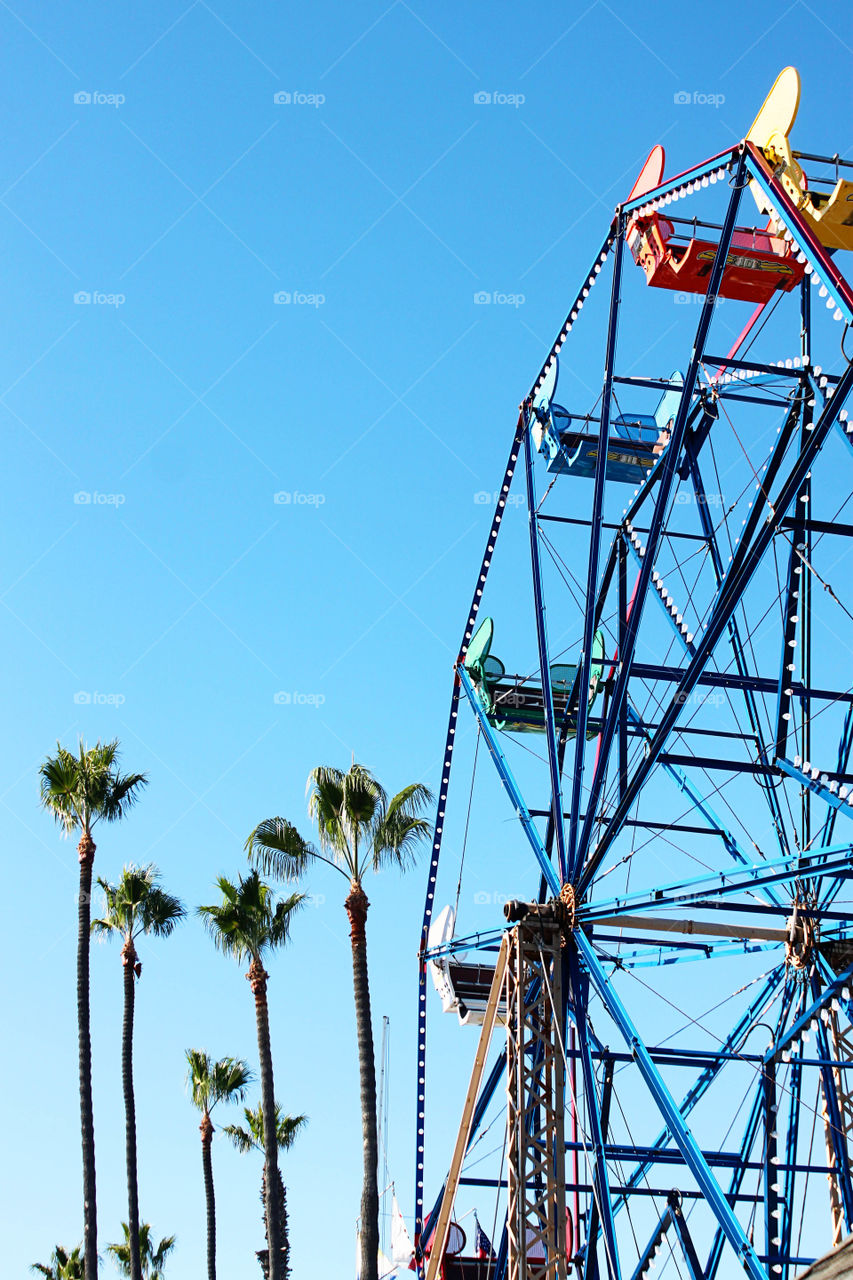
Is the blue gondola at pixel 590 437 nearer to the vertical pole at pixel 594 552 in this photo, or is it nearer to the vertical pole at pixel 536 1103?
the vertical pole at pixel 594 552

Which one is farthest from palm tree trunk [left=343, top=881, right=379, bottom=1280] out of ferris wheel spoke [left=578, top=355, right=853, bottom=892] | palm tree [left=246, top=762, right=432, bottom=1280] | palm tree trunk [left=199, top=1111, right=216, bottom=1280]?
palm tree trunk [left=199, top=1111, right=216, bottom=1280]

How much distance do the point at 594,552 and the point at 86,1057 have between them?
682 inches

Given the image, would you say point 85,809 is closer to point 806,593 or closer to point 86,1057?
point 86,1057

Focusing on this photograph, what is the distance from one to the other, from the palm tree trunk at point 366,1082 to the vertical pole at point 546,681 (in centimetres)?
653

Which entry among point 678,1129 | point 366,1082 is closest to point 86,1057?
point 366,1082

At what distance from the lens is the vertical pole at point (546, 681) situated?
16734mm

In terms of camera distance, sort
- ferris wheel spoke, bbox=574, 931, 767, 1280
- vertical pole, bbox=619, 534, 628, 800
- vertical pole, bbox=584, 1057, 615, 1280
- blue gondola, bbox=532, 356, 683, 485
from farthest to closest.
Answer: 1. blue gondola, bbox=532, 356, 683, 485
2. vertical pole, bbox=619, 534, 628, 800
3. vertical pole, bbox=584, 1057, 615, 1280
4. ferris wheel spoke, bbox=574, 931, 767, 1280

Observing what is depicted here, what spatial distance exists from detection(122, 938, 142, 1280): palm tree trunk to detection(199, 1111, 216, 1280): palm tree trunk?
250 inches

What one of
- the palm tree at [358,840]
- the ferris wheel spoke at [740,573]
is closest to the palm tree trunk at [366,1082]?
the palm tree at [358,840]

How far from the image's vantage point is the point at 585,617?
656 inches

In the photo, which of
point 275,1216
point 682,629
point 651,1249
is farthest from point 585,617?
point 275,1216

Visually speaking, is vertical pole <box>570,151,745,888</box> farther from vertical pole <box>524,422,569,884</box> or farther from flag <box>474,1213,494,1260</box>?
flag <box>474,1213,494,1260</box>

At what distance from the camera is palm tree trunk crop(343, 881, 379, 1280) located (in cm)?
2155

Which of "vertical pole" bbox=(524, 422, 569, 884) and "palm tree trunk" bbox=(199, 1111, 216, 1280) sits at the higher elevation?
"vertical pole" bbox=(524, 422, 569, 884)
